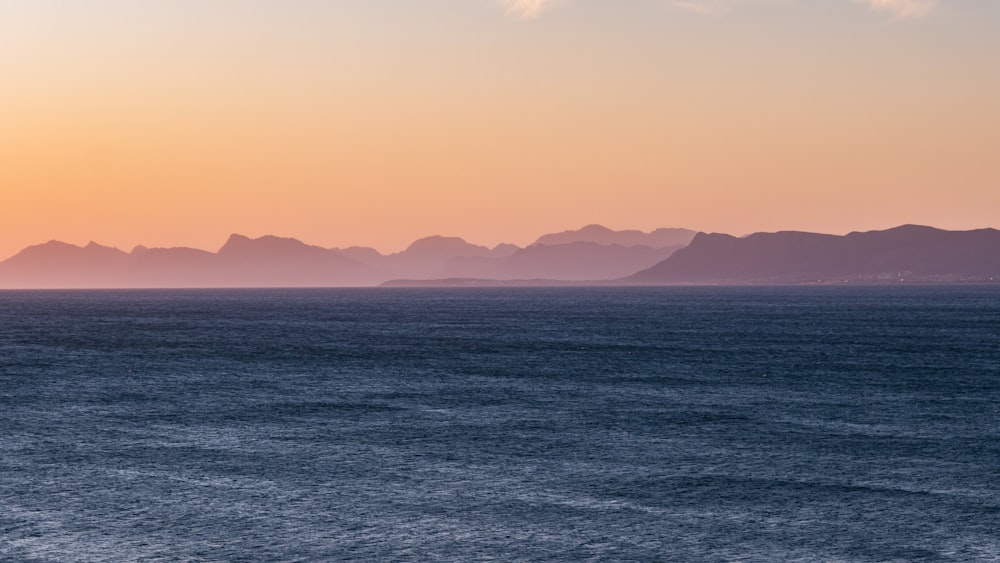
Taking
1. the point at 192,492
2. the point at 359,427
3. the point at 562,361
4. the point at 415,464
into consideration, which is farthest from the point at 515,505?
the point at 562,361

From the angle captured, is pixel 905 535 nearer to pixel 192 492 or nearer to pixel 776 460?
pixel 776 460

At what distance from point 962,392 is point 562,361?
114 ft

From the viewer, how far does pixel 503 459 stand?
40.5m

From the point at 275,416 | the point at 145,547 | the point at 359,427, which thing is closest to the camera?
the point at 145,547

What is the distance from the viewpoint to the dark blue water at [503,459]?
92.7 ft

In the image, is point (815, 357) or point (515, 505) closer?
point (515, 505)

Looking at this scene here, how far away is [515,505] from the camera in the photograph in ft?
106

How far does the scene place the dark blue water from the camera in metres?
28.3

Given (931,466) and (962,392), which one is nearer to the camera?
(931,466)

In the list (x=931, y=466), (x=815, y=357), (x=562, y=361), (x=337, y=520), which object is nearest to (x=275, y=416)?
A: (x=337, y=520)

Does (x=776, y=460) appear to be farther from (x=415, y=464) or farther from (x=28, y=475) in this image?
(x=28, y=475)

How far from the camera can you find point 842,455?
1626 inches

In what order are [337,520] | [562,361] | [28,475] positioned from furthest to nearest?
[562,361]
[28,475]
[337,520]

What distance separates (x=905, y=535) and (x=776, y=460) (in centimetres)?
1193
